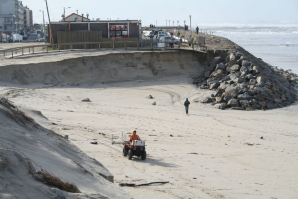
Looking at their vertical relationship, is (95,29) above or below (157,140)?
above

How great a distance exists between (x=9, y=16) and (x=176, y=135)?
89197mm

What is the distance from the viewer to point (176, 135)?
19.3m

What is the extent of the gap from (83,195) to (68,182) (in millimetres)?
649

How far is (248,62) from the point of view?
33375 millimetres

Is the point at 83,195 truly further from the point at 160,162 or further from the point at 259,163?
the point at 259,163

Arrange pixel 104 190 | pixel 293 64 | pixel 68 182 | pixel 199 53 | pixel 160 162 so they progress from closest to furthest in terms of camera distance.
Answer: pixel 68 182 < pixel 104 190 < pixel 160 162 < pixel 199 53 < pixel 293 64

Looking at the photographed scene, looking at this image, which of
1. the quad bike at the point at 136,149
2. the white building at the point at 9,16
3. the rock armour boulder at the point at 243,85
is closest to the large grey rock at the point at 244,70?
the rock armour boulder at the point at 243,85

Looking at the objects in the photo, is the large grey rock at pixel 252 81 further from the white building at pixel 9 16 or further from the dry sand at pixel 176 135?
the white building at pixel 9 16

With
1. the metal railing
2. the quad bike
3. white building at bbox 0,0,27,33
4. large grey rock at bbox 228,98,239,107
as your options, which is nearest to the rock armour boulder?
large grey rock at bbox 228,98,239,107

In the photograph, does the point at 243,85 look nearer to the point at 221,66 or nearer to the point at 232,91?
the point at 232,91

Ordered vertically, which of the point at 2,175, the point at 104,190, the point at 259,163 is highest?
the point at 2,175

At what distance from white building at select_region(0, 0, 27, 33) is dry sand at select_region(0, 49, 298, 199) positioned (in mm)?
73742

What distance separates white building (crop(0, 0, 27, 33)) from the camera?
101m

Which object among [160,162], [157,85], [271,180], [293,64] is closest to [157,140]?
[160,162]
